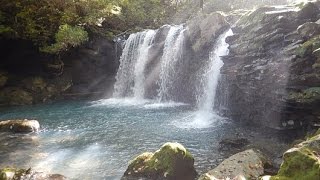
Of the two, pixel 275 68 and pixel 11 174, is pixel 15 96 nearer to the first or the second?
pixel 11 174

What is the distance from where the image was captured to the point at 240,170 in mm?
12820

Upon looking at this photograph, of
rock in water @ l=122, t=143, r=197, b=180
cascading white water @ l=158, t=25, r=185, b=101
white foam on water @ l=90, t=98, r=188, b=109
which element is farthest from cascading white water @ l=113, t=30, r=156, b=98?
rock in water @ l=122, t=143, r=197, b=180

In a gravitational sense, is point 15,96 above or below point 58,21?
below

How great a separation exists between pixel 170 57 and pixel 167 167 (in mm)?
22273

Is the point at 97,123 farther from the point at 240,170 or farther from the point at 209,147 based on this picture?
the point at 240,170

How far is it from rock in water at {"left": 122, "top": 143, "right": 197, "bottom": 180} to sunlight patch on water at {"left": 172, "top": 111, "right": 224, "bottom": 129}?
8.81m

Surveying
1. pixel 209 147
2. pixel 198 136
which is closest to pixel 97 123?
pixel 198 136

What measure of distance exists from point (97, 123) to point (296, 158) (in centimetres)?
1880

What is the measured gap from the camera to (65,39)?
35.4 meters

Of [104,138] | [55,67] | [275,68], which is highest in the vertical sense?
[55,67]

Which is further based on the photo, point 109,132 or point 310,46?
point 109,132

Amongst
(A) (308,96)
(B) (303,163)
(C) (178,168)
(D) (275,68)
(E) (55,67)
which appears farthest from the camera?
(E) (55,67)

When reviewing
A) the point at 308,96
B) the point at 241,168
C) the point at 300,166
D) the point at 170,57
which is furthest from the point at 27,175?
the point at 170,57

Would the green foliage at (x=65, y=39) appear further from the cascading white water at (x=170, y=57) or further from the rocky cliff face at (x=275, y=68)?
the rocky cliff face at (x=275, y=68)
